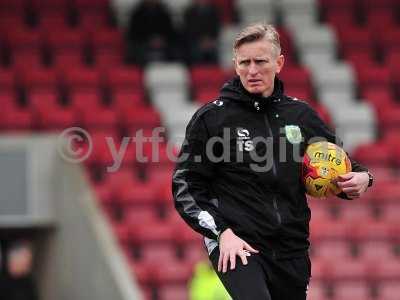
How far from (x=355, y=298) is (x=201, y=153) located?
19.3 ft

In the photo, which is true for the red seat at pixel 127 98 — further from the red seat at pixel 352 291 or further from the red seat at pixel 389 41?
the red seat at pixel 389 41

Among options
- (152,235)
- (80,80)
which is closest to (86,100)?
(80,80)

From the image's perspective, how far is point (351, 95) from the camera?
42.0ft

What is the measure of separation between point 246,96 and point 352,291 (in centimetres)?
594

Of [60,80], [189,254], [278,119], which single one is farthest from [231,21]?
[278,119]

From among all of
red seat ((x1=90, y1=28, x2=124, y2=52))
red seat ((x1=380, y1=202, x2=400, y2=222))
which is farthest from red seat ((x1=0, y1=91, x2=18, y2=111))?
red seat ((x1=380, y1=202, x2=400, y2=222))

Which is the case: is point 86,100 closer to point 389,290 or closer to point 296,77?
point 296,77

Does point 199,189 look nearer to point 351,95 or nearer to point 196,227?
point 196,227

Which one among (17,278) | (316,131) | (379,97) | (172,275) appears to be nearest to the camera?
(316,131)

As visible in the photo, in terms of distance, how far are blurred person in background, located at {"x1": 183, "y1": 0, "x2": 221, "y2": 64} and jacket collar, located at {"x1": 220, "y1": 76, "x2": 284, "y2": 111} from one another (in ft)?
24.4

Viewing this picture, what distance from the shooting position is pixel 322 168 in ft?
16.7

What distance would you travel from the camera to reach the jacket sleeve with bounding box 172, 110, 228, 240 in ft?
16.5

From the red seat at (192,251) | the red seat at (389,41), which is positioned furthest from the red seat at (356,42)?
the red seat at (192,251)

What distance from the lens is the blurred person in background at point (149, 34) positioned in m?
12.5
